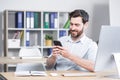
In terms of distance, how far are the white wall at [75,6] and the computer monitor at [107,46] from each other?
12.1 ft

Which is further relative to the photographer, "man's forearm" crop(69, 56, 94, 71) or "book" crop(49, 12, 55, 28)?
"book" crop(49, 12, 55, 28)

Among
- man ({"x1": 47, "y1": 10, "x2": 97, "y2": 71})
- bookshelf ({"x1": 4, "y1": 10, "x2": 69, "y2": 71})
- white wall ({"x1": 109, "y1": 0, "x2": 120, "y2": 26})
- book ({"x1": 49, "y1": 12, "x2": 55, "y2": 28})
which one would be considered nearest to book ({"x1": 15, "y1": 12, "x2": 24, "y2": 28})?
bookshelf ({"x1": 4, "y1": 10, "x2": 69, "y2": 71})

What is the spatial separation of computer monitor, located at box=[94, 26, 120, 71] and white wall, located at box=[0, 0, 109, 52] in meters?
3.69

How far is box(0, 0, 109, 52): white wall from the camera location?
5.59 meters

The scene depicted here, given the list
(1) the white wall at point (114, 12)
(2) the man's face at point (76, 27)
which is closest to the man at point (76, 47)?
(2) the man's face at point (76, 27)

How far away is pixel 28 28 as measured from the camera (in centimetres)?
536

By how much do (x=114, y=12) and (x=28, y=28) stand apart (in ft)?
6.15

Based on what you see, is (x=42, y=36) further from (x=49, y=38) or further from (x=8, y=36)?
(x=8, y=36)

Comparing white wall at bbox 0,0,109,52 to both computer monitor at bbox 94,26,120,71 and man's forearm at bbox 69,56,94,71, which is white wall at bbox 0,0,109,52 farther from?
computer monitor at bbox 94,26,120,71

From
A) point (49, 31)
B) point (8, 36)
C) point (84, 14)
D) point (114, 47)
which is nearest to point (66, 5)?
point (49, 31)

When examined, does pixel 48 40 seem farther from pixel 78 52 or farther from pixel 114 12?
pixel 78 52

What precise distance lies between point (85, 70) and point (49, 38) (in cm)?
299

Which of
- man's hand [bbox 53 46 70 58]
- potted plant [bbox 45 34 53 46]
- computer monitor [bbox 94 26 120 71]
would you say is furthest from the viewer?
potted plant [bbox 45 34 53 46]

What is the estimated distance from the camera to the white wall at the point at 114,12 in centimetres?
559
